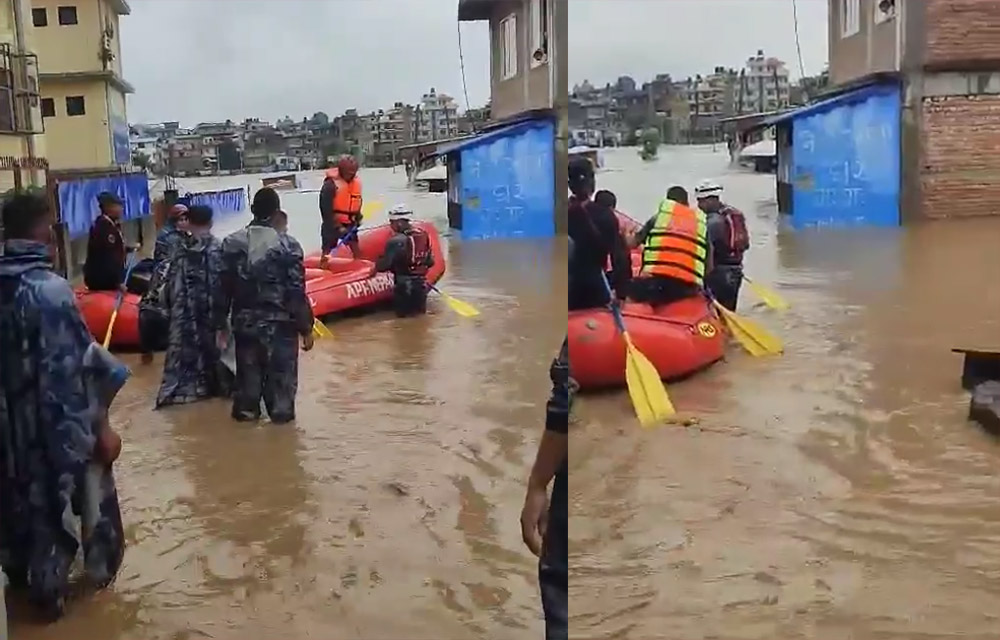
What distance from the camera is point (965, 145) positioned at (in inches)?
152

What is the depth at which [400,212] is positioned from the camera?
14.0 ft

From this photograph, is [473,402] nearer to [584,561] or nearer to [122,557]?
[584,561]

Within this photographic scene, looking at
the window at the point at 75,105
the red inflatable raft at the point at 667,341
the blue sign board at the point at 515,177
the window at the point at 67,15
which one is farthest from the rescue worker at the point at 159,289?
the red inflatable raft at the point at 667,341

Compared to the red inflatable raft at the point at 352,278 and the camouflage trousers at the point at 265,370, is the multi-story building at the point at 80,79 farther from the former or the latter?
→ the red inflatable raft at the point at 352,278

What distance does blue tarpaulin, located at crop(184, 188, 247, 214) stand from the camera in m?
2.84

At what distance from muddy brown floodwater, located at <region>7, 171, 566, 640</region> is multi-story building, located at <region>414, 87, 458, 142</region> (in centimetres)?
37

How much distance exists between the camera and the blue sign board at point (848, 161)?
115 inches

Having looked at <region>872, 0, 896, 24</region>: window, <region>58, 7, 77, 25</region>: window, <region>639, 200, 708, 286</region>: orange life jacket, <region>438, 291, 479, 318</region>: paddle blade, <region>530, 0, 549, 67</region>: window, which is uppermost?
<region>872, 0, 896, 24</region>: window

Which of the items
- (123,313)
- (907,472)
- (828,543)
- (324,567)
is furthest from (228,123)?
(907,472)

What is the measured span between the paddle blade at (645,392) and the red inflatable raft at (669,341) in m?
0.04

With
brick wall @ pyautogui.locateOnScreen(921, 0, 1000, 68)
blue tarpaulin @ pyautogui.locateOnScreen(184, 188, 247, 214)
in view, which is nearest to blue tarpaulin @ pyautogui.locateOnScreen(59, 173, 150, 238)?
blue tarpaulin @ pyautogui.locateOnScreen(184, 188, 247, 214)

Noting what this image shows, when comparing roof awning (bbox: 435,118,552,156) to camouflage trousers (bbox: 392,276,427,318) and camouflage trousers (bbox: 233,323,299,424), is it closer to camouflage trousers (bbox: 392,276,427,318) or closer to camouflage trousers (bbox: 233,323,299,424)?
camouflage trousers (bbox: 233,323,299,424)

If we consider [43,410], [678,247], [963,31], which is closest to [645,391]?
[678,247]

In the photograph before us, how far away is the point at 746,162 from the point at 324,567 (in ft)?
4.37
